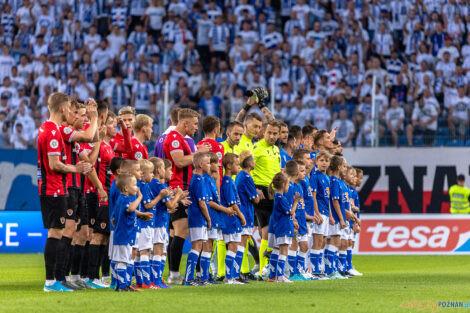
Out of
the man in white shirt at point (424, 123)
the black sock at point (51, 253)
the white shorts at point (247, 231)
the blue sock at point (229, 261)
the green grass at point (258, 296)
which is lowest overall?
the green grass at point (258, 296)

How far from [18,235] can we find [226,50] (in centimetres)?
813

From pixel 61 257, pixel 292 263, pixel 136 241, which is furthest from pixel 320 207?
pixel 61 257

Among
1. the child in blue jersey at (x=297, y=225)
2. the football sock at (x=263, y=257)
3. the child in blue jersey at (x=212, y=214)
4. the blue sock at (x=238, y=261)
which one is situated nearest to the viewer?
the child in blue jersey at (x=212, y=214)

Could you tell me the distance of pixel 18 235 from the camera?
19.5m

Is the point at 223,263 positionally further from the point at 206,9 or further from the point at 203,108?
the point at 206,9

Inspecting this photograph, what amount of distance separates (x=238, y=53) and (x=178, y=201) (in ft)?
43.9

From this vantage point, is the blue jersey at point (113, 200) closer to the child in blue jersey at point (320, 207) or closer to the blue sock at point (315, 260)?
the child in blue jersey at point (320, 207)

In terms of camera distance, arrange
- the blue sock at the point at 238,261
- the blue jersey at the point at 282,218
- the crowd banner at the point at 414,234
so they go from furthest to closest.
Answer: the crowd banner at the point at 414,234, the blue jersey at the point at 282,218, the blue sock at the point at 238,261

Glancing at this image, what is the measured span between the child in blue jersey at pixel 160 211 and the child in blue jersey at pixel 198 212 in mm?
258

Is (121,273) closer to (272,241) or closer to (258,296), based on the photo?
(258,296)

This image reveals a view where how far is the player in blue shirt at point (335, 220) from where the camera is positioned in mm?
13711

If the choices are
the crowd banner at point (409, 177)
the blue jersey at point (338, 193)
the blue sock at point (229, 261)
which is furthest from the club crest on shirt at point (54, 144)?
the crowd banner at point (409, 177)

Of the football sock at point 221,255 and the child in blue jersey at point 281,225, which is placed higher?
the child in blue jersey at point 281,225

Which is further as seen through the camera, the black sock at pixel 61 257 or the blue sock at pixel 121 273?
the black sock at pixel 61 257
